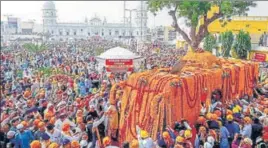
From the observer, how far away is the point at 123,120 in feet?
29.7

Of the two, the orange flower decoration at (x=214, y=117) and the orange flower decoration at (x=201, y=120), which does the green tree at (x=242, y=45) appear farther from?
the orange flower decoration at (x=214, y=117)

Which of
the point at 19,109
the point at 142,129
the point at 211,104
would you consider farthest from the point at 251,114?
the point at 19,109

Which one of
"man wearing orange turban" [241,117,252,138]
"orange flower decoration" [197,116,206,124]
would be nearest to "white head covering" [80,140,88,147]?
"orange flower decoration" [197,116,206,124]

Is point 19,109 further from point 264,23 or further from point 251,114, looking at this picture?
point 264,23

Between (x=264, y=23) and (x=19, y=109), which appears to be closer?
(x=19, y=109)

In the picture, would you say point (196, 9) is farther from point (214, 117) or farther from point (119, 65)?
point (214, 117)

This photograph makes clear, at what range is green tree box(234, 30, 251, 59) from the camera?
27953 millimetres

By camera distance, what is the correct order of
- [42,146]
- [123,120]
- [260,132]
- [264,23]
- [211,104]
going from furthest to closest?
[264,23] → [211,104] → [123,120] → [260,132] → [42,146]

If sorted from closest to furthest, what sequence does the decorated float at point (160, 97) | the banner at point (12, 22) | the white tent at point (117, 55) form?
1. the decorated float at point (160, 97)
2. the white tent at point (117, 55)
3. the banner at point (12, 22)

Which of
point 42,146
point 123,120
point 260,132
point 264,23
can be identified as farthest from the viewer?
point 264,23

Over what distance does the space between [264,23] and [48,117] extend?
2900 cm

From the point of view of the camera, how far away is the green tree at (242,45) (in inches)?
1101

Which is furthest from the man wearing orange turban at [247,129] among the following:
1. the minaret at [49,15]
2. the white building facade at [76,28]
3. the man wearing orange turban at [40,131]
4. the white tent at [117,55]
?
the minaret at [49,15]

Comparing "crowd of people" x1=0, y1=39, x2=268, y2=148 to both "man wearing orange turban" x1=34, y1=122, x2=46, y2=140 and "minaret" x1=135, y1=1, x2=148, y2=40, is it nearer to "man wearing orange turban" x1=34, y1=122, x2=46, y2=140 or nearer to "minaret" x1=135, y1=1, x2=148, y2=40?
"man wearing orange turban" x1=34, y1=122, x2=46, y2=140
